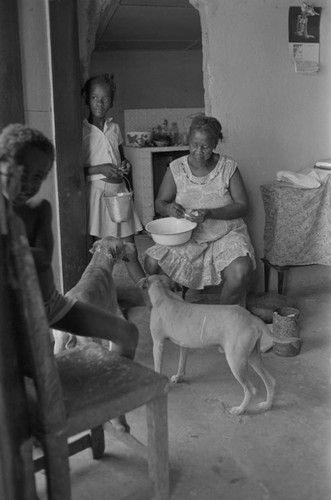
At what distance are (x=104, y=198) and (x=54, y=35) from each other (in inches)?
43.5

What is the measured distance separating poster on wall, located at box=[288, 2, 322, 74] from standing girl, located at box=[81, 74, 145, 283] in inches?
62.6

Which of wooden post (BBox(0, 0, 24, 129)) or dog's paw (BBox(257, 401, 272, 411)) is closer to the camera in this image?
dog's paw (BBox(257, 401, 272, 411))

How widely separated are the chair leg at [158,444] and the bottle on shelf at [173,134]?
21.4 feet

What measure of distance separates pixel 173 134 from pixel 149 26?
164 centimetres

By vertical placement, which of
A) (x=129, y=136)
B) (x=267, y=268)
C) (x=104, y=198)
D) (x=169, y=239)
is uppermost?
(x=129, y=136)

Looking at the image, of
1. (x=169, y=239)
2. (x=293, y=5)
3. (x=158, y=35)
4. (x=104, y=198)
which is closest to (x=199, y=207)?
(x=169, y=239)

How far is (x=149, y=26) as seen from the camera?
777cm

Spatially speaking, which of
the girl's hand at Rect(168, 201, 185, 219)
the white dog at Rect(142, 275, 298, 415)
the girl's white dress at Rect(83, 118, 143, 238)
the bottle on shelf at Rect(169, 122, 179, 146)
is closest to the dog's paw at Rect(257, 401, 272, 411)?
the white dog at Rect(142, 275, 298, 415)

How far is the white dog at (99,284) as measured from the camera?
2.88m

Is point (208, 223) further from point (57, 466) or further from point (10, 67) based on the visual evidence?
point (57, 466)

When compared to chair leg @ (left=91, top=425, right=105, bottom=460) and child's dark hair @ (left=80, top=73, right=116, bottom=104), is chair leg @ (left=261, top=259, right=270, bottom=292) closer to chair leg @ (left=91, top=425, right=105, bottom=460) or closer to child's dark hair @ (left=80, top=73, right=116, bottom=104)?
child's dark hair @ (left=80, top=73, right=116, bottom=104)

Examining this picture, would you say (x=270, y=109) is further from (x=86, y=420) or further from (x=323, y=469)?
(x=86, y=420)

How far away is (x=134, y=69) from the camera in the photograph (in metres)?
10.1

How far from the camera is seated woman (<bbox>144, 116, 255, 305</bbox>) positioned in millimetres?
3787
